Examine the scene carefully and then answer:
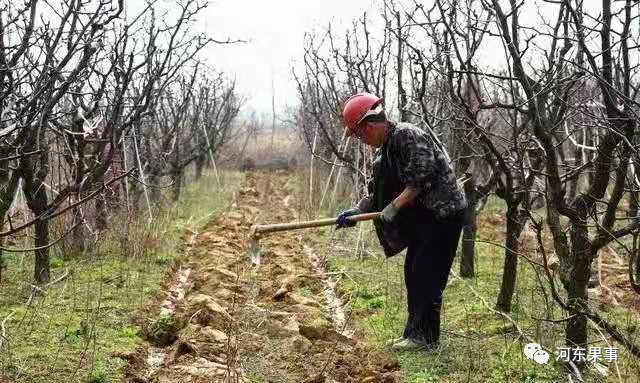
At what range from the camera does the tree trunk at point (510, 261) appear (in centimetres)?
493

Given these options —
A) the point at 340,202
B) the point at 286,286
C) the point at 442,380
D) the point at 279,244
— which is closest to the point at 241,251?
the point at 279,244

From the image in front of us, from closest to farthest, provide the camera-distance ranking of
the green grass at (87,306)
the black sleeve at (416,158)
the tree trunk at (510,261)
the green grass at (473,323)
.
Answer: the green grass at (473,323)
the green grass at (87,306)
the black sleeve at (416,158)
the tree trunk at (510,261)

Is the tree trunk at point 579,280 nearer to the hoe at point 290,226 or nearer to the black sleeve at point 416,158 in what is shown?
the black sleeve at point 416,158

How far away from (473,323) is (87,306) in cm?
271

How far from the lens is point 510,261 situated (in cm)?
501

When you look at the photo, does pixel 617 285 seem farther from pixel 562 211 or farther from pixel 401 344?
pixel 562 211

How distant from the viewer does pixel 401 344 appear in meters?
4.72

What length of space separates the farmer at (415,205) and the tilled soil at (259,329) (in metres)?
0.42

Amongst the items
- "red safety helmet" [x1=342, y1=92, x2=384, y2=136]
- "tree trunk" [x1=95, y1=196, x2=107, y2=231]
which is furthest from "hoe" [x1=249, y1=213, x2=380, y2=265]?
"tree trunk" [x1=95, y1=196, x2=107, y2=231]

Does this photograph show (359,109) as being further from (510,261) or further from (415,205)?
(510,261)

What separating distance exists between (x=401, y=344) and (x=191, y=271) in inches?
156

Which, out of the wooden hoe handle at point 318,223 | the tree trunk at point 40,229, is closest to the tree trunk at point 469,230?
the wooden hoe handle at point 318,223

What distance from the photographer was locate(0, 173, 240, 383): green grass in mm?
4266

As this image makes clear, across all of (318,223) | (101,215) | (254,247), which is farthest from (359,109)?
(101,215)
